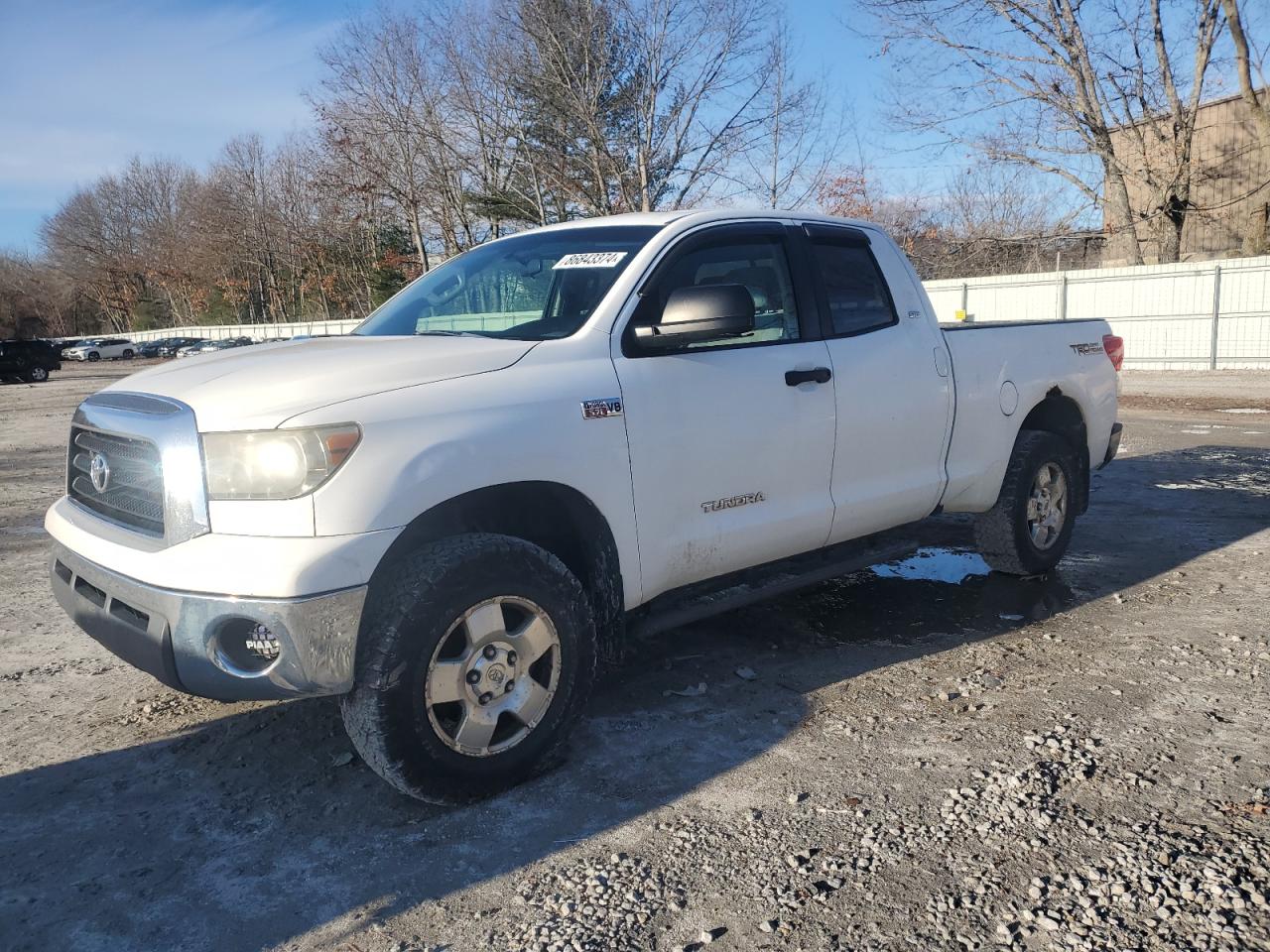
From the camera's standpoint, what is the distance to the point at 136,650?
120 inches

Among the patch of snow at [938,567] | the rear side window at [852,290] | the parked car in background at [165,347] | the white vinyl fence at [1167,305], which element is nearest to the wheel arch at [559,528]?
the rear side window at [852,290]

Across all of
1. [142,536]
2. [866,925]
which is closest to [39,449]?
[142,536]

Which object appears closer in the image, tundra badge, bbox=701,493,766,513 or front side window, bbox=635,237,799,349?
tundra badge, bbox=701,493,766,513

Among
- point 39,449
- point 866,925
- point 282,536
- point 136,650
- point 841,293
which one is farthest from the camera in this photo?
point 39,449

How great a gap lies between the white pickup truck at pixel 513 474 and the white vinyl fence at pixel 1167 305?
14909mm

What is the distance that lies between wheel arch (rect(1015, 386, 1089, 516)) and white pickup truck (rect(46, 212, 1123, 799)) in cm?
93

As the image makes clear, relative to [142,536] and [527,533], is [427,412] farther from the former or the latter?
[142,536]

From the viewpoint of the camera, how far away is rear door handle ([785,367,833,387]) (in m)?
4.12

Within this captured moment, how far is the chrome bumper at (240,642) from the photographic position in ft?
9.30

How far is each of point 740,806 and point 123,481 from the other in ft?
7.56

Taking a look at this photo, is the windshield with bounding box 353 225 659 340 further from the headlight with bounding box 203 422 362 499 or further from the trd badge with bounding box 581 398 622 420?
the headlight with bounding box 203 422 362 499

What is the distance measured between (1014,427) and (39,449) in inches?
516

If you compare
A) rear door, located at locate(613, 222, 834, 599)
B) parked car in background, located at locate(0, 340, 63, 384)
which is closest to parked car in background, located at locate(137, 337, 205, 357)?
parked car in background, located at locate(0, 340, 63, 384)

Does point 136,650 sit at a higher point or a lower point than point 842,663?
higher
